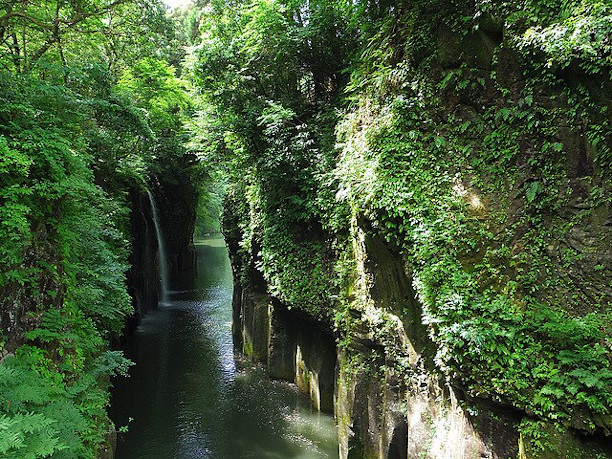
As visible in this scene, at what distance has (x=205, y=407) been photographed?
11.2 m

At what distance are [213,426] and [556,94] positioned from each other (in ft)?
35.2

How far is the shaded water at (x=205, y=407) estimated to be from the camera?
30.8 feet

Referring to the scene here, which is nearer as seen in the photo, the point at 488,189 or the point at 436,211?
the point at 488,189

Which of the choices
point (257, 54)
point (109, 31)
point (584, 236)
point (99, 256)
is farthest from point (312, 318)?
point (109, 31)

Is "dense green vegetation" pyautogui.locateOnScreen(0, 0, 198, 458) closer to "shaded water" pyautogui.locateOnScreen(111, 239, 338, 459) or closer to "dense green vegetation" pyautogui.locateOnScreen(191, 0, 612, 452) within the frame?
"shaded water" pyautogui.locateOnScreen(111, 239, 338, 459)

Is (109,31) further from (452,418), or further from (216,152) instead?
(452,418)

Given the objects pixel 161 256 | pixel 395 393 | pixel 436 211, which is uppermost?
pixel 436 211

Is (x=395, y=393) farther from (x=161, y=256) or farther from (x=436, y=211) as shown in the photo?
(x=161, y=256)

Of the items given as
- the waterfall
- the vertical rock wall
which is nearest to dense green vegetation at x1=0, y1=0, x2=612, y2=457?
the vertical rock wall

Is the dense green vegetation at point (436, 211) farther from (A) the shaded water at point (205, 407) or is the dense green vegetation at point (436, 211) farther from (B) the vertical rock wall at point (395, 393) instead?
(A) the shaded water at point (205, 407)

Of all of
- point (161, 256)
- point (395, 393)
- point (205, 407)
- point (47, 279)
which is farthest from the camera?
point (161, 256)

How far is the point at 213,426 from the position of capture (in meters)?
10.3

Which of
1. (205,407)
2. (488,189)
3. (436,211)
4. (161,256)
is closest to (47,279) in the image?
(436,211)

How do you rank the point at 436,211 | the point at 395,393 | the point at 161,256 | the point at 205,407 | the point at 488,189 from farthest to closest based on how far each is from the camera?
1. the point at 161,256
2. the point at 205,407
3. the point at 395,393
4. the point at 436,211
5. the point at 488,189
